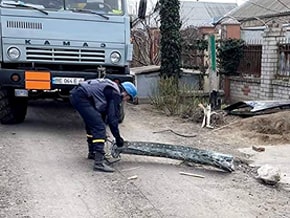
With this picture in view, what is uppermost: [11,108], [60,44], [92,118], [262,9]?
[262,9]

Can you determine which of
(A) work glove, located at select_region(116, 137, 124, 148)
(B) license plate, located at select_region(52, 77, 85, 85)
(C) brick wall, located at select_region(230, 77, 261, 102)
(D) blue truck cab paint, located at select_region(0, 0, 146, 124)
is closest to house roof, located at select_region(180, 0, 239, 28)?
(C) brick wall, located at select_region(230, 77, 261, 102)

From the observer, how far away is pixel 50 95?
9.38 m

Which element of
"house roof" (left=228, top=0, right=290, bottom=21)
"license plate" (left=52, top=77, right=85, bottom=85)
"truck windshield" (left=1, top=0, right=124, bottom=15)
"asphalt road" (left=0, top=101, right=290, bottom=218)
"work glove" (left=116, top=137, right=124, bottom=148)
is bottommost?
"asphalt road" (left=0, top=101, right=290, bottom=218)

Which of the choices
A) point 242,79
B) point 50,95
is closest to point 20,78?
point 50,95

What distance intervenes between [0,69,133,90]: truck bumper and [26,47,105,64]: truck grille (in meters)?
0.24

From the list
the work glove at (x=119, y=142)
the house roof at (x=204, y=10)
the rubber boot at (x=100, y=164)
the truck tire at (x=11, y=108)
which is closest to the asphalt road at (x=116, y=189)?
the rubber boot at (x=100, y=164)

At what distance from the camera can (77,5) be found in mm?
8672

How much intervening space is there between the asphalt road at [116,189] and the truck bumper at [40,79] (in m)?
0.97

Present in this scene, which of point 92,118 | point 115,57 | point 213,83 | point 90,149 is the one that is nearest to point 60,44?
point 115,57

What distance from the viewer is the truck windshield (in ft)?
27.8

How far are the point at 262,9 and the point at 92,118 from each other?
17.0 meters

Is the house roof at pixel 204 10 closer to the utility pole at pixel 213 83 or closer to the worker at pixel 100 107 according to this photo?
the utility pole at pixel 213 83

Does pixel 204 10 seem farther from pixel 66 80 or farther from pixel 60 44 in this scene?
pixel 66 80

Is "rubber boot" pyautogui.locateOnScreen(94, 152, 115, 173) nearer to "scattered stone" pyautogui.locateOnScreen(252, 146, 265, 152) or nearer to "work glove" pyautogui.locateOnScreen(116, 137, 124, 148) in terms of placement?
"work glove" pyautogui.locateOnScreen(116, 137, 124, 148)
